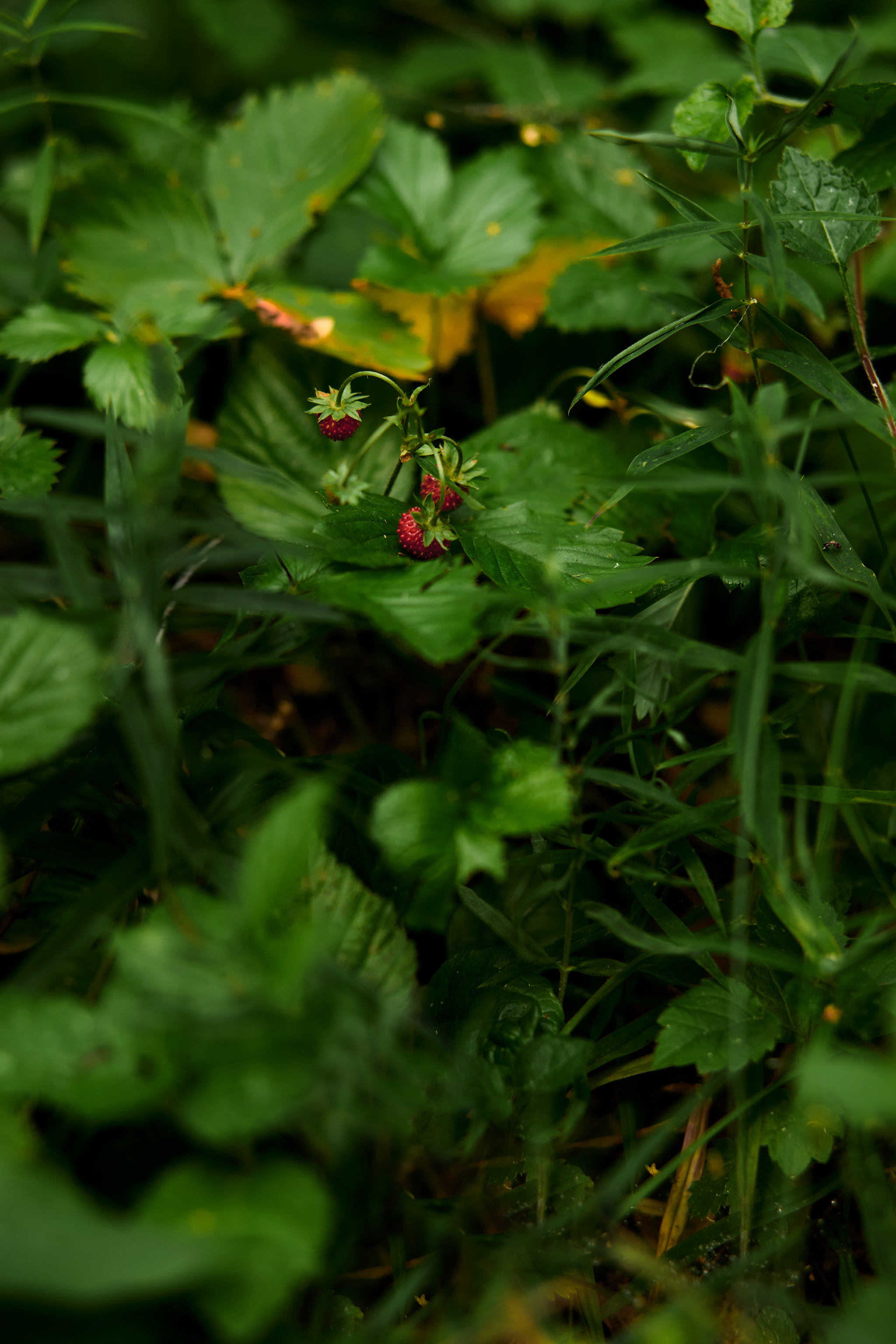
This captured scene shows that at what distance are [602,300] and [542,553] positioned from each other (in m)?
0.66

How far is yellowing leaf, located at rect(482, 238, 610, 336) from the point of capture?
1769 mm

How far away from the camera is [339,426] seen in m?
1.16

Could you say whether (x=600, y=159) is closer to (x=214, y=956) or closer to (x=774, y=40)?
(x=774, y=40)

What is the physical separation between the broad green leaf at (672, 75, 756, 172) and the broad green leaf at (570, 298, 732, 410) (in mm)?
241

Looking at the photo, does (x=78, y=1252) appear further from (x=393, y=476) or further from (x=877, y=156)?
(x=877, y=156)

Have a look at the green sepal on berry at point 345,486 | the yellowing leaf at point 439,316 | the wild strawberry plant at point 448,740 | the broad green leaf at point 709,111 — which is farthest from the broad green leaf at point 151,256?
the broad green leaf at point 709,111

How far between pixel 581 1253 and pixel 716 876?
585mm

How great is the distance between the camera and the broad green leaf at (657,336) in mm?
1102

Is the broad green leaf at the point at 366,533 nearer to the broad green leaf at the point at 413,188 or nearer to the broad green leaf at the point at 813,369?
the broad green leaf at the point at 813,369

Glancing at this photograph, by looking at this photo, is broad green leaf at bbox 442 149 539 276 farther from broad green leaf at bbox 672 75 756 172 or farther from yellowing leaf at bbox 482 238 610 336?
broad green leaf at bbox 672 75 756 172

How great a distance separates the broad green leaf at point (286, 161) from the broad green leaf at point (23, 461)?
1.75 feet

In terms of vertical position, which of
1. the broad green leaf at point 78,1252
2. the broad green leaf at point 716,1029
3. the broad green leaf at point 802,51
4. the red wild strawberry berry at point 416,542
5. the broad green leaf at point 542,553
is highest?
the broad green leaf at point 802,51

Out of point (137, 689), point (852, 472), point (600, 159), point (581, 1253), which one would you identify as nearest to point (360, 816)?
point (137, 689)

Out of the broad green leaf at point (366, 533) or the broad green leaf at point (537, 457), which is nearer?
the broad green leaf at point (366, 533)
